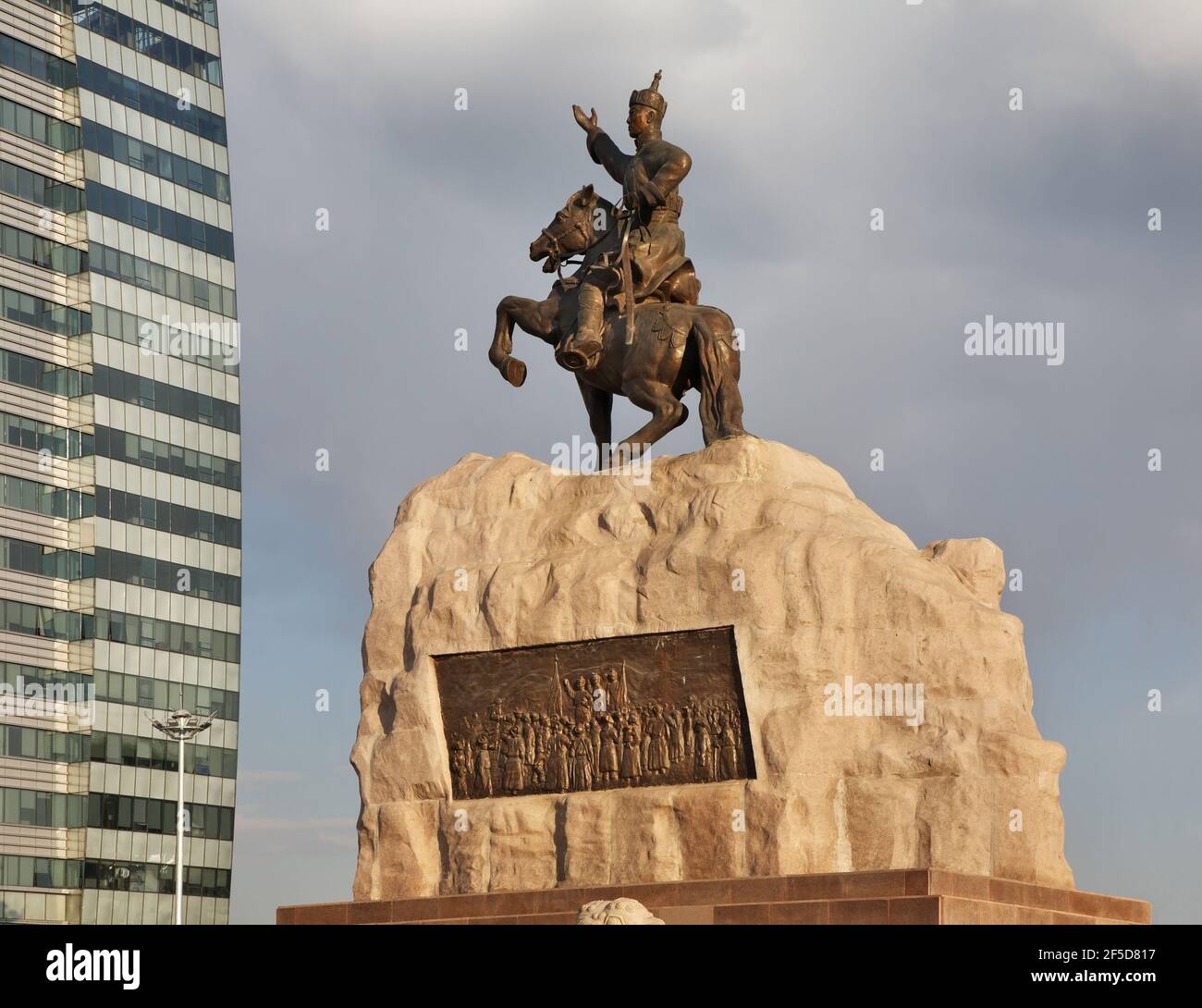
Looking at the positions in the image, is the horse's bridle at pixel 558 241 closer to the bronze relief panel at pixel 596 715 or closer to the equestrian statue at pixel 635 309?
the equestrian statue at pixel 635 309

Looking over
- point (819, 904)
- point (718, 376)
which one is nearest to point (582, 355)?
point (718, 376)

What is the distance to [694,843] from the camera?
18078mm

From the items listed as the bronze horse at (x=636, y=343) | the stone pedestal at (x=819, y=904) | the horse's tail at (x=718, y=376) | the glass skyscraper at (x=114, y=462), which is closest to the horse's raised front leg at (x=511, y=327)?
the bronze horse at (x=636, y=343)

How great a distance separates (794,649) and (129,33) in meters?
52.8

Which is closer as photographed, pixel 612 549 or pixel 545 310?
pixel 612 549

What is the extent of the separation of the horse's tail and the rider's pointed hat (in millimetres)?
3039

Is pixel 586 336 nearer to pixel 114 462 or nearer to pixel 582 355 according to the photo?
pixel 582 355

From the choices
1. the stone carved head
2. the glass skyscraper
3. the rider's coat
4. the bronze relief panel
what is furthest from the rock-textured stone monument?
the glass skyscraper

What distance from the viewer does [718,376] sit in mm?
20219

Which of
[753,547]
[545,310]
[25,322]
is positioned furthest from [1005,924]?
[25,322]

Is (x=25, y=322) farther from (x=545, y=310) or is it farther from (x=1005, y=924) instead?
(x=1005, y=924)

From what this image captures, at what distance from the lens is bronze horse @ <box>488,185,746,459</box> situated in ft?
66.5
